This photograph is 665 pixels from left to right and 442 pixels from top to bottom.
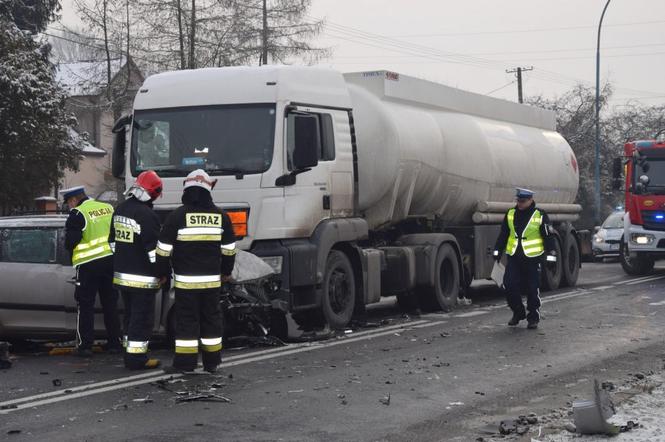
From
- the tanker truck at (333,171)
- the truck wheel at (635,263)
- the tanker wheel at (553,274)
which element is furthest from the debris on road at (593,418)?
the truck wheel at (635,263)

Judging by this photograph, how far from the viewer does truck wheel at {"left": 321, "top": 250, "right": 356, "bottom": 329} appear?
12492 mm

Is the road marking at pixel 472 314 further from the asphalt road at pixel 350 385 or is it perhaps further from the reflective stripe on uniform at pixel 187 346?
the reflective stripe on uniform at pixel 187 346

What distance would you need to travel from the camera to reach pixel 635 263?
77.1 ft

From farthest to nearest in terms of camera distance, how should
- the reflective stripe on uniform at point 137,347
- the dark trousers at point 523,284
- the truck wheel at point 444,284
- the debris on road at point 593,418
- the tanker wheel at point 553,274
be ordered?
the tanker wheel at point 553,274 < the truck wheel at point 444,284 < the dark trousers at point 523,284 < the reflective stripe on uniform at point 137,347 < the debris on road at point 593,418

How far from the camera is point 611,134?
65.2 m

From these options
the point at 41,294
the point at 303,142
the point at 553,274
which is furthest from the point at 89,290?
the point at 553,274

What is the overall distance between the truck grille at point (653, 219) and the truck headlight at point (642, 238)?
6.9 inches

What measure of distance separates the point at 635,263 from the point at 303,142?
45.2ft

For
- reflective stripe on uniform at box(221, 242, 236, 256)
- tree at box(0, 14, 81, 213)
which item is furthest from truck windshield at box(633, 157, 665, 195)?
tree at box(0, 14, 81, 213)

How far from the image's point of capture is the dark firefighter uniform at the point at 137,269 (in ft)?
31.9

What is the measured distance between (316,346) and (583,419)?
499cm

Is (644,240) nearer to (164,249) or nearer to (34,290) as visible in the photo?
(34,290)

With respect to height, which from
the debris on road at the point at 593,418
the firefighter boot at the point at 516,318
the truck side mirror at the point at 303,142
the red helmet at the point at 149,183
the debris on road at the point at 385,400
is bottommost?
the firefighter boot at the point at 516,318

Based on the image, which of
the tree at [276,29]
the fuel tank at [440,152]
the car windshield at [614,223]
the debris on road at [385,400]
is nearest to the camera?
the debris on road at [385,400]
